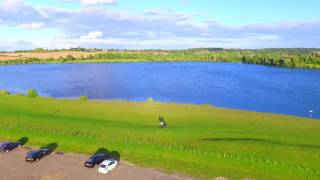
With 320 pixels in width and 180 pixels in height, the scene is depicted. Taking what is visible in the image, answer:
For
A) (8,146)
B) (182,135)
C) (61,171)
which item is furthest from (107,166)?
(182,135)

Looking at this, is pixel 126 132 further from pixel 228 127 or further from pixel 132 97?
pixel 132 97

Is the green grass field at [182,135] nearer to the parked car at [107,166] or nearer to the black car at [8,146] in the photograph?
the black car at [8,146]

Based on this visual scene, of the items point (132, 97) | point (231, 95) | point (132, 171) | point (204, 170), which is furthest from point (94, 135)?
point (231, 95)

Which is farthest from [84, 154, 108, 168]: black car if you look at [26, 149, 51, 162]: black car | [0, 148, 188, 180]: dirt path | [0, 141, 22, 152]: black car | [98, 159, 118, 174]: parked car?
[0, 141, 22, 152]: black car

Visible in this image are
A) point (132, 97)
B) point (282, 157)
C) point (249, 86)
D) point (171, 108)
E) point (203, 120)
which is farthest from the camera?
point (249, 86)

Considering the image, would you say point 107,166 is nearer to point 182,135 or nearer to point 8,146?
point 8,146

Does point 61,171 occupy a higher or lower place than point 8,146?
lower

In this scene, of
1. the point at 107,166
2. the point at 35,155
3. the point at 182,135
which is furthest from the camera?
the point at 182,135
